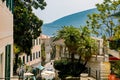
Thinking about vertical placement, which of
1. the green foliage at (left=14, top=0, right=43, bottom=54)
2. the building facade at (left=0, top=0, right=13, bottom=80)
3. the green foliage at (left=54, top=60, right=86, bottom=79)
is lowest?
Result: the green foliage at (left=54, top=60, right=86, bottom=79)

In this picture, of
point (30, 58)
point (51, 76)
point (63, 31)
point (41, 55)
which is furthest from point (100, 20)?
point (41, 55)

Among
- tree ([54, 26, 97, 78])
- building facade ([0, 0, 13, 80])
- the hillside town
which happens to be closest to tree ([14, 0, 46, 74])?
the hillside town

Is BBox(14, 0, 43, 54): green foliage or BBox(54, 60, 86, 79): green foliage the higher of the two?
BBox(14, 0, 43, 54): green foliage

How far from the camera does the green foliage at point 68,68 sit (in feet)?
106

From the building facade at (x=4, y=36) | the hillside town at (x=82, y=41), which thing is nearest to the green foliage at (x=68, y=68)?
the hillside town at (x=82, y=41)

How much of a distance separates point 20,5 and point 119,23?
29.6 ft

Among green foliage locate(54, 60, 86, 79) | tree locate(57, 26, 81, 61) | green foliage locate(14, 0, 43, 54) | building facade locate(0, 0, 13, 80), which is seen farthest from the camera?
green foliage locate(14, 0, 43, 54)

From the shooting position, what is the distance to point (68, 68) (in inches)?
1299

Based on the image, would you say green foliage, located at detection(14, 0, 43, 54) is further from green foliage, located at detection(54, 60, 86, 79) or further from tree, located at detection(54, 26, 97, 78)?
green foliage, located at detection(54, 60, 86, 79)

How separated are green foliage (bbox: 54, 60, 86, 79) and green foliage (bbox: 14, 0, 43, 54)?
3670mm

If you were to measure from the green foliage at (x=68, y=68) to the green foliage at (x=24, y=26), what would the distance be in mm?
3670

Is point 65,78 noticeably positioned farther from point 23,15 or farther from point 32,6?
point 32,6

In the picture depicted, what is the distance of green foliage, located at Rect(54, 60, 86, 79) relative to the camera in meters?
32.3

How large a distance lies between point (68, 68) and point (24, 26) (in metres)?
5.41
